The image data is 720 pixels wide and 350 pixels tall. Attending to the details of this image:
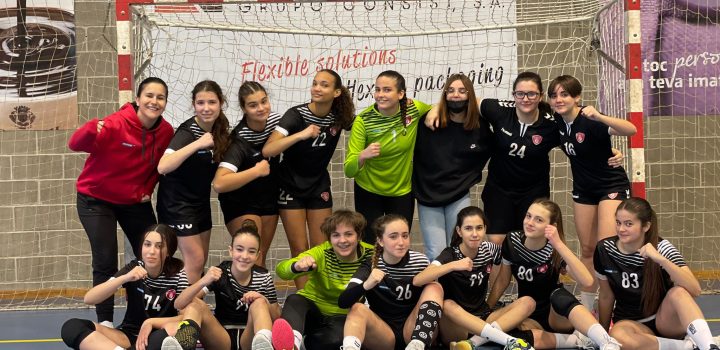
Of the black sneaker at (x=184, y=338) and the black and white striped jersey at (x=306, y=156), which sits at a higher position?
the black and white striped jersey at (x=306, y=156)

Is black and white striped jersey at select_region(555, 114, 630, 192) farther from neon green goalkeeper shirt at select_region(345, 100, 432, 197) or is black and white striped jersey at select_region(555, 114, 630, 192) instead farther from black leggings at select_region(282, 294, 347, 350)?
black leggings at select_region(282, 294, 347, 350)

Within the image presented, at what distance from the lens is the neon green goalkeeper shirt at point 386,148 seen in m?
5.52

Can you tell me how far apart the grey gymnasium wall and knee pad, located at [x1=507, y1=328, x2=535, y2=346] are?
266 cm

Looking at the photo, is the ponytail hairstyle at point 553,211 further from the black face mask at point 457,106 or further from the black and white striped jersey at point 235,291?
the black and white striped jersey at point 235,291

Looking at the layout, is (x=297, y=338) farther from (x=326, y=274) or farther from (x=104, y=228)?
(x=104, y=228)

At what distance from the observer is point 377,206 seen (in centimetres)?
564

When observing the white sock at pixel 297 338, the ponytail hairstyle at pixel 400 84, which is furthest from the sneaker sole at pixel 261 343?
the ponytail hairstyle at pixel 400 84

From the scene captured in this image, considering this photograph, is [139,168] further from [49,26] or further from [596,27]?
[596,27]

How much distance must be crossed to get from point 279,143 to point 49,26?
3193 mm

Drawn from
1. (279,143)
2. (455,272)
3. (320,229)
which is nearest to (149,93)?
(279,143)

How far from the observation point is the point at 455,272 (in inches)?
203

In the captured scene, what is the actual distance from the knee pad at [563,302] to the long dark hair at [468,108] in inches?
45.5

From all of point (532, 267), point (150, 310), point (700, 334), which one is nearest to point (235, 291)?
point (150, 310)

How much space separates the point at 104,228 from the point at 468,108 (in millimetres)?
2352
